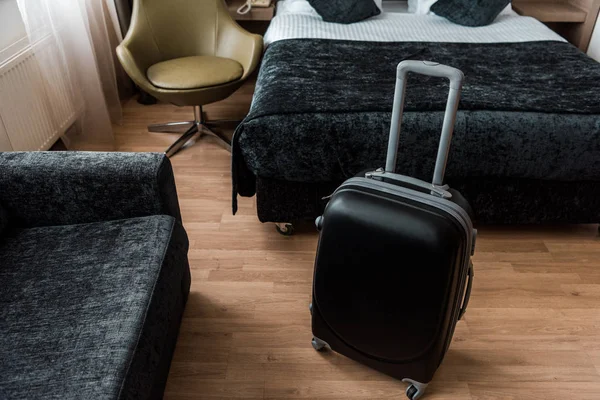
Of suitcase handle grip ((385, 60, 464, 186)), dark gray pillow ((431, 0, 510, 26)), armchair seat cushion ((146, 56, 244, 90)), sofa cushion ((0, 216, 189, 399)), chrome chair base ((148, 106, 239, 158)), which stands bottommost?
chrome chair base ((148, 106, 239, 158))

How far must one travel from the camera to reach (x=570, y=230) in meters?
2.16

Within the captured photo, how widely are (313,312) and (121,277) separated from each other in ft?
1.94

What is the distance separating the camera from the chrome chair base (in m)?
2.71

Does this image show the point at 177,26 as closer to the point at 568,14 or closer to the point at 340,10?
the point at 340,10

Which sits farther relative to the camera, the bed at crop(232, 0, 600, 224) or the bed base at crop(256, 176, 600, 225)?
the bed base at crop(256, 176, 600, 225)

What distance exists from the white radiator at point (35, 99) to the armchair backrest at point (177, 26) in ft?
1.55

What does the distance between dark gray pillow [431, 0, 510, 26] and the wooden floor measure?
4.45 ft

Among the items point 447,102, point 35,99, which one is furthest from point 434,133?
point 35,99

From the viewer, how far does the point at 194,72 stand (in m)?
2.51

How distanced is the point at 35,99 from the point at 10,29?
326mm

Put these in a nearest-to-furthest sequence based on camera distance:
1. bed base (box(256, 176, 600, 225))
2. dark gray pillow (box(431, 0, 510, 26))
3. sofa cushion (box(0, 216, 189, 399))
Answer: sofa cushion (box(0, 216, 189, 399))
bed base (box(256, 176, 600, 225))
dark gray pillow (box(431, 0, 510, 26))

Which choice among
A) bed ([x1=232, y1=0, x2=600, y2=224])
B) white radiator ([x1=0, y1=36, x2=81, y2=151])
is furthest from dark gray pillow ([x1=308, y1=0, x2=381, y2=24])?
white radiator ([x1=0, y1=36, x2=81, y2=151])

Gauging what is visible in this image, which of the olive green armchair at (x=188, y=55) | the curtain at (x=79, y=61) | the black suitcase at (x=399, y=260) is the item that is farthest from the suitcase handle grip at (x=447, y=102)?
the curtain at (x=79, y=61)

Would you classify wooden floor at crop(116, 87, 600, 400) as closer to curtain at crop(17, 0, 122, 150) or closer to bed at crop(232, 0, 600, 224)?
bed at crop(232, 0, 600, 224)
